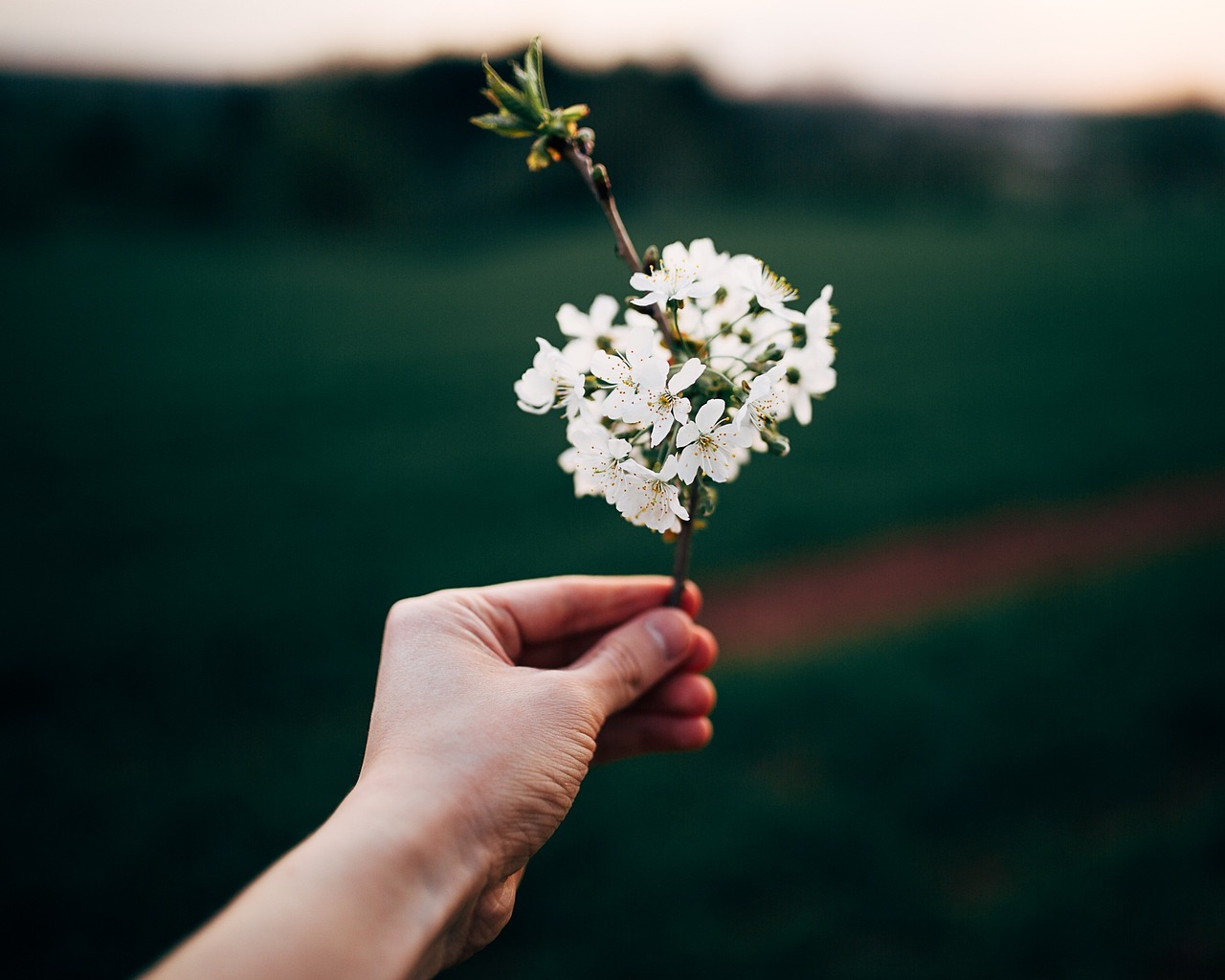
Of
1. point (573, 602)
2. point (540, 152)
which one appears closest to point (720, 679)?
point (573, 602)

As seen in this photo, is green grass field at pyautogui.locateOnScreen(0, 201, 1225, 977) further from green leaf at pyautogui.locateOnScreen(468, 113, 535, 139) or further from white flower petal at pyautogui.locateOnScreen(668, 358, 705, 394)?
green leaf at pyautogui.locateOnScreen(468, 113, 535, 139)

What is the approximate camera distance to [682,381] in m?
1.73

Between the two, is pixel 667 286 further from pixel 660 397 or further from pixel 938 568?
pixel 938 568

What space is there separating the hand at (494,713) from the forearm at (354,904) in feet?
0.18

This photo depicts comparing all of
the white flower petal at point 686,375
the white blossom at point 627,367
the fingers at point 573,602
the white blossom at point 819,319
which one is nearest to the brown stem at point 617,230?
the white blossom at point 627,367

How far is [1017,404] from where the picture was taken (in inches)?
387

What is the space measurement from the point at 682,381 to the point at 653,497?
0.92 ft

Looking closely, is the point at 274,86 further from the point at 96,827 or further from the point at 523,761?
the point at 523,761

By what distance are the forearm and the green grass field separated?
2001 millimetres

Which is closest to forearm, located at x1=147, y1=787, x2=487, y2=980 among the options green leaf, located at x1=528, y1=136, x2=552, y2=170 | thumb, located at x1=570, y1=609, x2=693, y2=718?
thumb, located at x1=570, y1=609, x2=693, y2=718

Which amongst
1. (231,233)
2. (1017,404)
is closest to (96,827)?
(1017,404)

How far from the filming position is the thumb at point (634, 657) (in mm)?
2158

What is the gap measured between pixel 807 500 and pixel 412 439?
4428 mm

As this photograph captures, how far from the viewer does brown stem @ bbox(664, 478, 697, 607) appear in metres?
2.00
